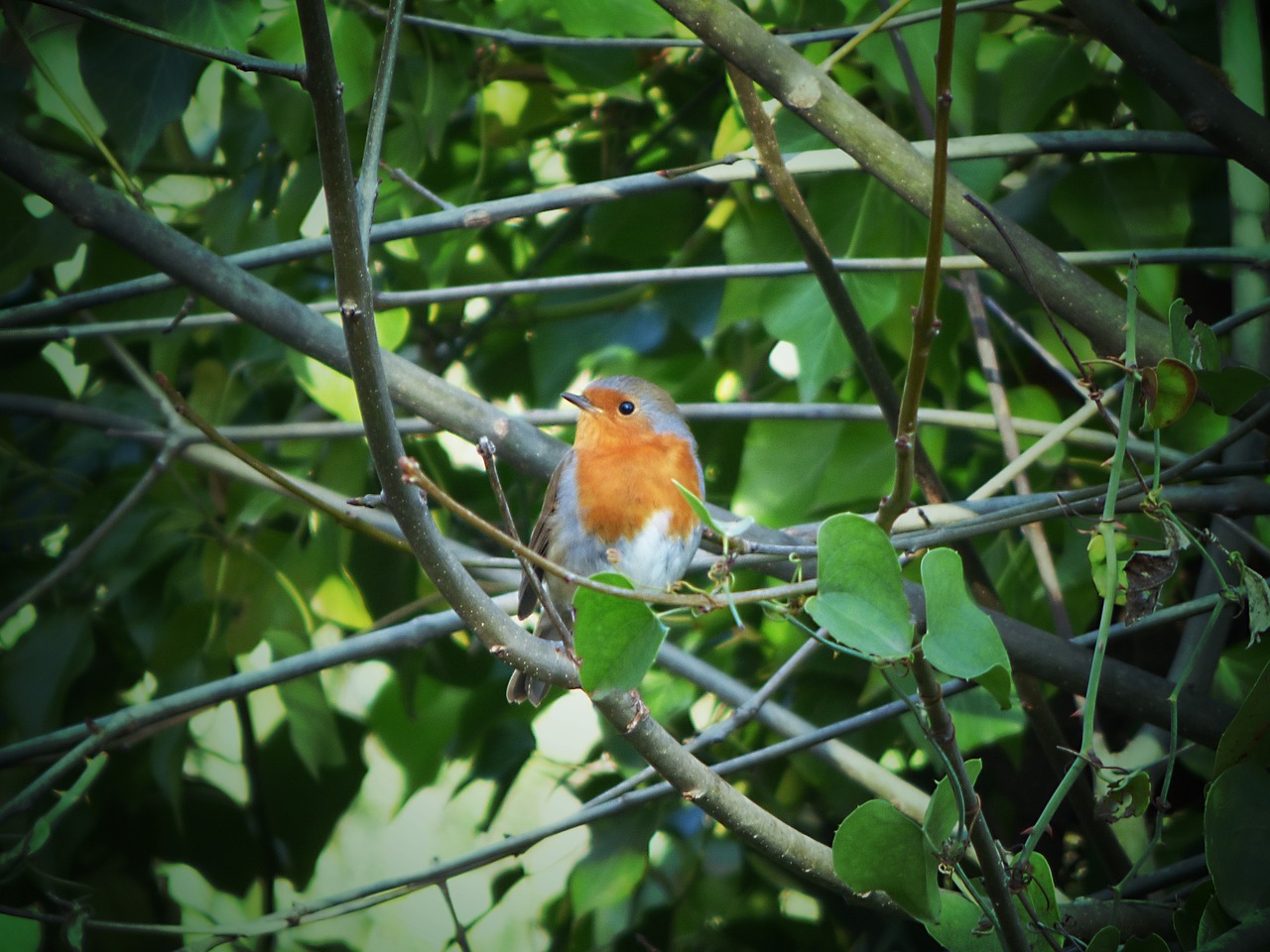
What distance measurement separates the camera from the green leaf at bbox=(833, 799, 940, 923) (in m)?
1.19

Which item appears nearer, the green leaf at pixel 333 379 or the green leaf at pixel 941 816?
the green leaf at pixel 941 816

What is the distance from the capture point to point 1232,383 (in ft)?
4.78

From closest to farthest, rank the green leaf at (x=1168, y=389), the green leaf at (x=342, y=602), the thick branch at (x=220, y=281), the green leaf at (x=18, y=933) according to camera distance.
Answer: the green leaf at (x=1168, y=389) → the green leaf at (x=18, y=933) → the thick branch at (x=220, y=281) → the green leaf at (x=342, y=602)

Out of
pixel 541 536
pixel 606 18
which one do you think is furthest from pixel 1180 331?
pixel 541 536

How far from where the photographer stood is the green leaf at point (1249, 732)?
139 cm

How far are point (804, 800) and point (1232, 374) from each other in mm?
2015

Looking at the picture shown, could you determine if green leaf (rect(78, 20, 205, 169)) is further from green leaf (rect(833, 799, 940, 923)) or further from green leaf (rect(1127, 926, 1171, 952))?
green leaf (rect(1127, 926, 1171, 952))

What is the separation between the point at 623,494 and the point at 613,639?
59.3 inches

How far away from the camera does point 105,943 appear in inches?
135

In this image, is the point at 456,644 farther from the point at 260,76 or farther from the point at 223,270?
the point at 260,76

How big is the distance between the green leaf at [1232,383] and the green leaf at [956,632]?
22.9 inches

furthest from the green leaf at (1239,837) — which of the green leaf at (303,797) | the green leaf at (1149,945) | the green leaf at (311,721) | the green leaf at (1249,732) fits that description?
the green leaf at (303,797)

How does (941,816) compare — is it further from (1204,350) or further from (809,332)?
(809,332)

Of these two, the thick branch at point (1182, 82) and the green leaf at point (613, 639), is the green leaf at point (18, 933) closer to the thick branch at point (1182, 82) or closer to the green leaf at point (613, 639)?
the green leaf at point (613, 639)
